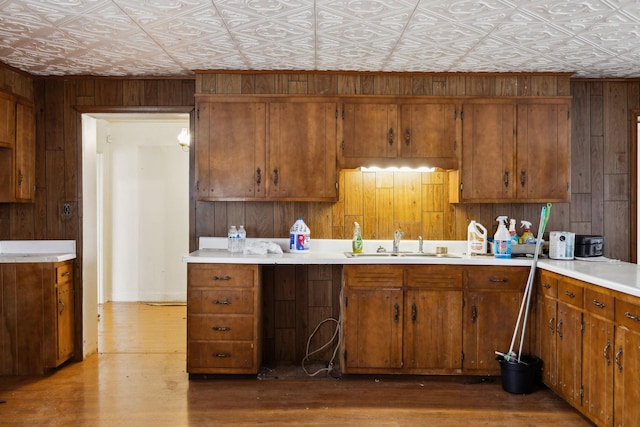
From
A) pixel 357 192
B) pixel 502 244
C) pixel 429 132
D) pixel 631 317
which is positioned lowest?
pixel 631 317

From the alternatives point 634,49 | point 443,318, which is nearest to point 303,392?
point 443,318

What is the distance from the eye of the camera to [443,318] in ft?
13.0

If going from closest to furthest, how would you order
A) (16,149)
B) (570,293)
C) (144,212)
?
(570,293)
(16,149)
(144,212)

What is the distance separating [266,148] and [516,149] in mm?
2005

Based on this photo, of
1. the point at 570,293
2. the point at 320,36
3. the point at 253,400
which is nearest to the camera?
the point at 570,293

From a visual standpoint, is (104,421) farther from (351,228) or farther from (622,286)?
(622,286)

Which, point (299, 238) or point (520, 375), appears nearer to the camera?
point (520, 375)

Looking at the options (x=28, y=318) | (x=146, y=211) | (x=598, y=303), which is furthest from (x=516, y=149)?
(x=146, y=211)

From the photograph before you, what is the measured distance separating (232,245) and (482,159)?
83.6 inches

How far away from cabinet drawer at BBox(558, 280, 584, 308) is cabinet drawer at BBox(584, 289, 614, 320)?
73 millimetres

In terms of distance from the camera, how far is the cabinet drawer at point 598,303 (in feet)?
9.45

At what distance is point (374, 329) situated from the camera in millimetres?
3979

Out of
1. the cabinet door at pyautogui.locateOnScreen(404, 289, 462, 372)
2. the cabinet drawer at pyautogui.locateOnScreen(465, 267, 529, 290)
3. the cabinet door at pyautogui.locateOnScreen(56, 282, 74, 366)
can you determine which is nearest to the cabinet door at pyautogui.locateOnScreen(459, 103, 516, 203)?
the cabinet drawer at pyautogui.locateOnScreen(465, 267, 529, 290)

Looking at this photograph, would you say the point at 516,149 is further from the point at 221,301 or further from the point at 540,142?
the point at 221,301
